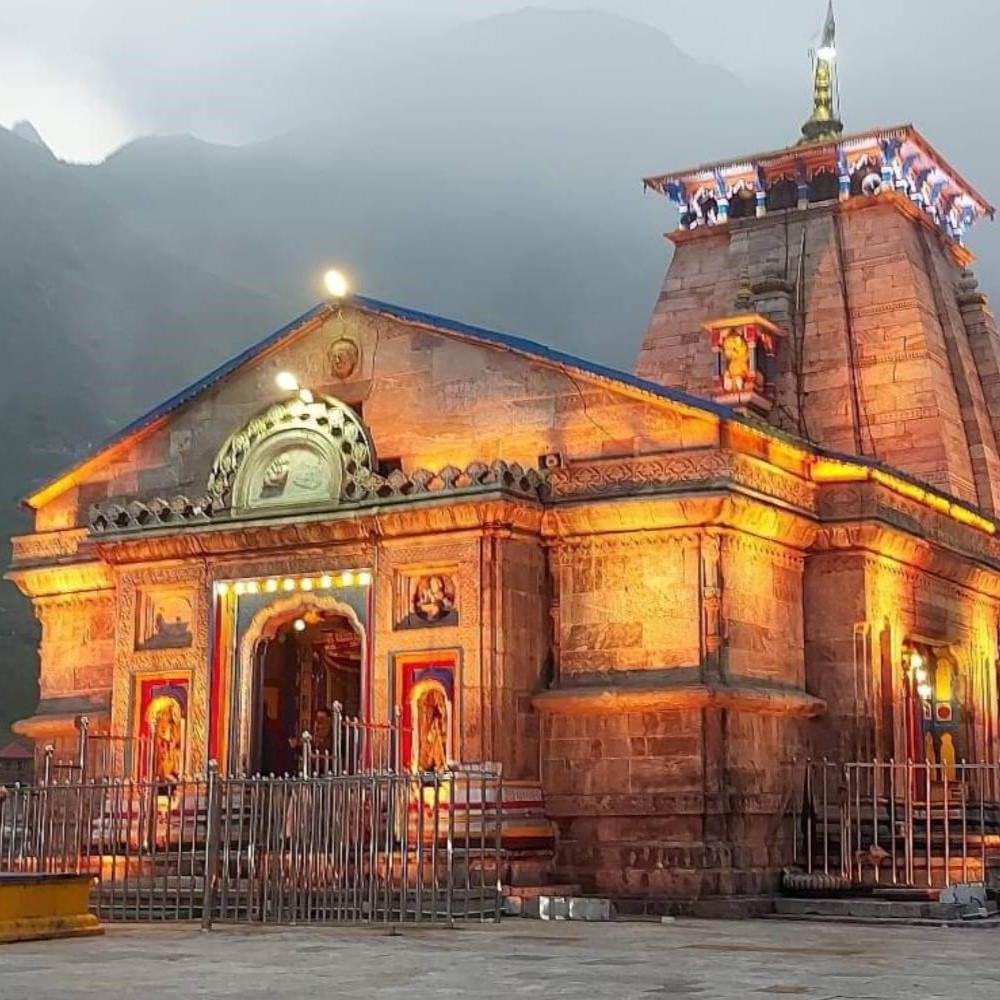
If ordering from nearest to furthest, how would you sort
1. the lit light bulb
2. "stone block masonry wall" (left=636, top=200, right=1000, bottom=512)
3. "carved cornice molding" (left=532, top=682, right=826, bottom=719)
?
"carved cornice molding" (left=532, top=682, right=826, bottom=719)
the lit light bulb
"stone block masonry wall" (left=636, top=200, right=1000, bottom=512)

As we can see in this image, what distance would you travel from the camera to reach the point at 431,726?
61.4 ft

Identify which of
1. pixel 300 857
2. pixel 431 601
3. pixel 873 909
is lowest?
pixel 873 909

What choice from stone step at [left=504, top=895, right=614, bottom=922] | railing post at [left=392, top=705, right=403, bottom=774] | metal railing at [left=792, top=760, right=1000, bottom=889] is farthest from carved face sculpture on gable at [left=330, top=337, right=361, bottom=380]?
stone step at [left=504, top=895, right=614, bottom=922]

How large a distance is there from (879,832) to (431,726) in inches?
217

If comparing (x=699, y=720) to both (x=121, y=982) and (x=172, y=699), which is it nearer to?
(x=172, y=699)

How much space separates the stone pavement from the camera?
9500 mm

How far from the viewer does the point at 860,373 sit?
24172 mm

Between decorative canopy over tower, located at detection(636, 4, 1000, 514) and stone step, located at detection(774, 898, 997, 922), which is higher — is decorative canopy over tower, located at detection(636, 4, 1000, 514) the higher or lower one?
the higher one

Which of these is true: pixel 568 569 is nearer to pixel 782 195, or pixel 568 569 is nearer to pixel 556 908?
pixel 556 908

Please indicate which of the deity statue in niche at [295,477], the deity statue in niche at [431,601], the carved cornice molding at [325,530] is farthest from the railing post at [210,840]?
the deity statue in niche at [295,477]

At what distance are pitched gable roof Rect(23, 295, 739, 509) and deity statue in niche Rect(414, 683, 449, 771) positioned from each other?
4.14 metres

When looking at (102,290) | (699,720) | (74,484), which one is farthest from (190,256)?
(699,720)

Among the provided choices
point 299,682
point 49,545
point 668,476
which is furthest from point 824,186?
point 49,545

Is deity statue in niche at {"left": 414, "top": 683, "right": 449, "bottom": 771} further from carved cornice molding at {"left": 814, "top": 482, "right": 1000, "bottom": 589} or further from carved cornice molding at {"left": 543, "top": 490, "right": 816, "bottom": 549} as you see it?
carved cornice molding at {"left": 814, "top": 482, "right": 1000, "bottom": 589}
